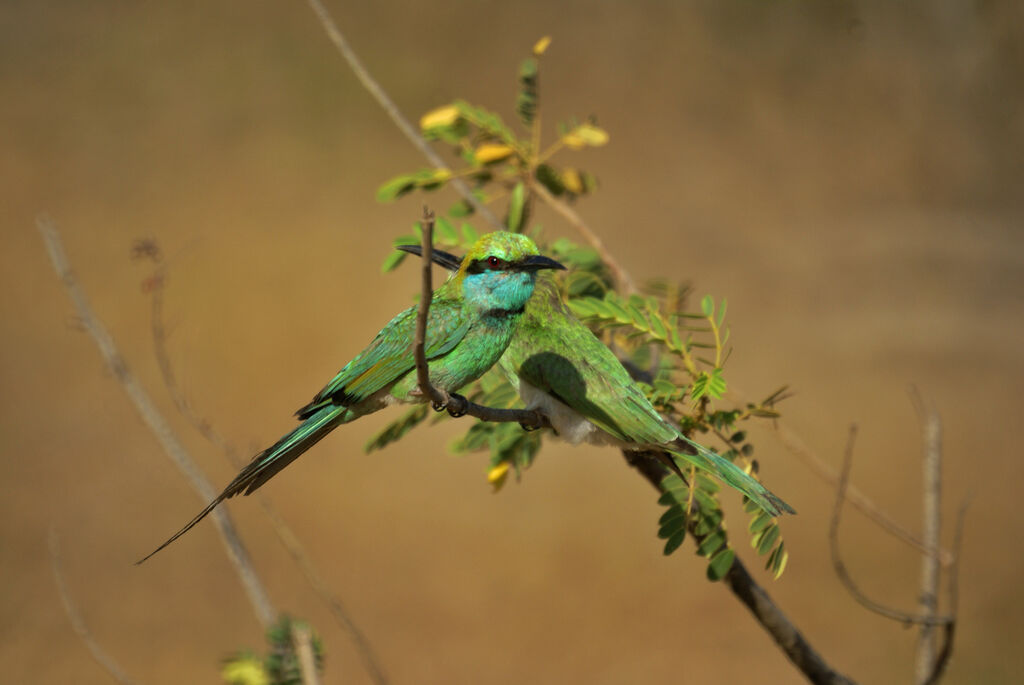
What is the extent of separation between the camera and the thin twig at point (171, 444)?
1396mm

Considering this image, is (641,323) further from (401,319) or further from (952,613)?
(952,613)

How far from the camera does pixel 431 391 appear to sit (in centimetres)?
124

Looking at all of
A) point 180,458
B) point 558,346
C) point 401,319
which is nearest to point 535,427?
point 558,346

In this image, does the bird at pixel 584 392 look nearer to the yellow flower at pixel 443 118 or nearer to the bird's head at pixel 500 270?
the bird's head at pixel 500 270

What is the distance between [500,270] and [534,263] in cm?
8

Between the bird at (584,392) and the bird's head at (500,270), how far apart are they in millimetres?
90

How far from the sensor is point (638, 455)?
179 centimetres

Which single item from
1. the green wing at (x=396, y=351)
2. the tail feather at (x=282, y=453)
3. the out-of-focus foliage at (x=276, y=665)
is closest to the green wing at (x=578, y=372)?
the green wing at (x=396, y=351)

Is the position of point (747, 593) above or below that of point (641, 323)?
below

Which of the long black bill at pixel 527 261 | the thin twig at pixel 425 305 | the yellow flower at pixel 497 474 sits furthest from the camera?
the yellow flower at pixel 497 474

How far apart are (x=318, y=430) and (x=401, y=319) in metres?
0.26

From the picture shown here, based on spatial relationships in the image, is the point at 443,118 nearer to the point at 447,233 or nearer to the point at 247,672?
the point at 447,233

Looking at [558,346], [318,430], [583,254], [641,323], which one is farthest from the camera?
[583,254]

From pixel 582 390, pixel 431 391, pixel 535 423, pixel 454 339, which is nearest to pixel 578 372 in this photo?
pixel 582 390
